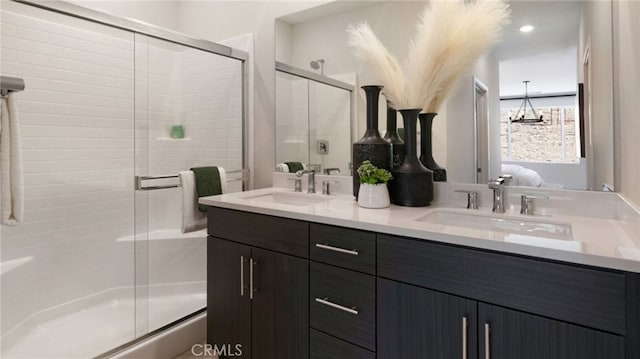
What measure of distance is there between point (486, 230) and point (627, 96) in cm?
59

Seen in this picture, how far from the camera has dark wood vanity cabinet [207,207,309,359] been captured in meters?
1.41

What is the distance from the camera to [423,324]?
1.10 m

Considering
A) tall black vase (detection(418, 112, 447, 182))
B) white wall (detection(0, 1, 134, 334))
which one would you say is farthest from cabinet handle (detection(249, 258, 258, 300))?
white wall (detection(0, 1, 134, 334))

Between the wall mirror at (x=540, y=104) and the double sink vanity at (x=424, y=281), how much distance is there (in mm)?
133

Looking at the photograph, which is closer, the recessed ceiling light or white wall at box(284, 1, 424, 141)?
the recessed ceiling light

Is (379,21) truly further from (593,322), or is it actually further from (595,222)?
(593,322)

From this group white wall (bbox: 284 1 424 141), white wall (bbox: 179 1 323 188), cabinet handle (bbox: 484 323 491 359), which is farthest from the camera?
white wall (bbox: 179 1 323 188)

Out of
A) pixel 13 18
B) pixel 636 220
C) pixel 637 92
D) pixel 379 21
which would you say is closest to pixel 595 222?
pixel 636 220

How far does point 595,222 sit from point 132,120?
2539 mm

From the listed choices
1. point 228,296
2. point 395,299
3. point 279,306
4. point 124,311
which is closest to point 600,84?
point 395,299

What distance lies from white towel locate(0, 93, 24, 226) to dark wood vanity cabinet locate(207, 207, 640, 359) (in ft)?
2.42

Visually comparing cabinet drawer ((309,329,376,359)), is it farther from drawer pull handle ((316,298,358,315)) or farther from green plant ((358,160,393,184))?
green plant ((358,160,393,184))

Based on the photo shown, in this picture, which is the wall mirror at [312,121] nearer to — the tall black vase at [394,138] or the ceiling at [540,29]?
the tall black vase at [394,138]

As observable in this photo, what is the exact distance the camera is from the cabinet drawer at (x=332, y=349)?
4.10 feet
